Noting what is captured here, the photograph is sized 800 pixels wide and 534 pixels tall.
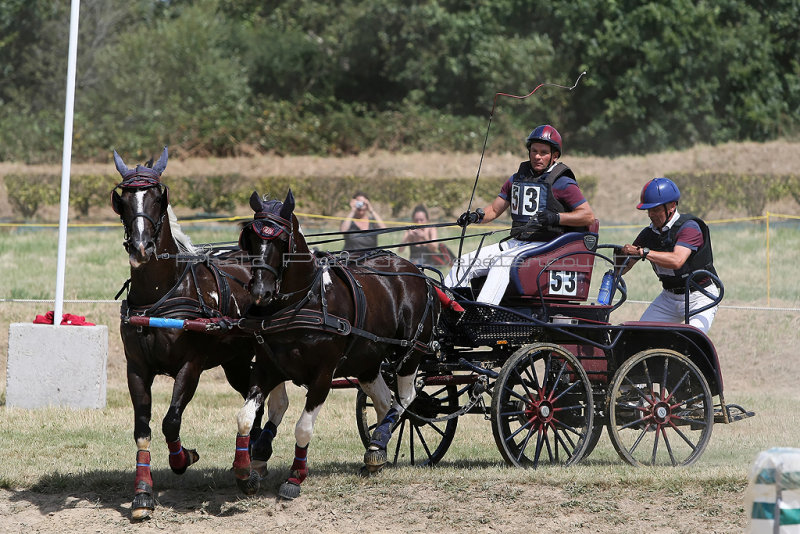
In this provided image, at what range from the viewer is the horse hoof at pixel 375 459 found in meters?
7.76

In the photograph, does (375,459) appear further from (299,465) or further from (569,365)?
(569,365)

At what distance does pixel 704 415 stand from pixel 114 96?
29719mm

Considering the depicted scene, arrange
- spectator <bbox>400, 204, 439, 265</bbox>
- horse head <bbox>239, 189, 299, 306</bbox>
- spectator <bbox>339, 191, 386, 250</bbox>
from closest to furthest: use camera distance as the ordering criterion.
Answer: horse head <bbox>239, 189, 299, 306</bbox>, spectator <bbox>339, 191, 386, 250</bbox>, spectator <bbox>400, 204, 439, 265</bbox>

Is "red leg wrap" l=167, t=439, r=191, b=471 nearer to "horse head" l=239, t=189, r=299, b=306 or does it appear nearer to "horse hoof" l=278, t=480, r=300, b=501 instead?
"horse hoof" l=278, t=480, r=300, b=501

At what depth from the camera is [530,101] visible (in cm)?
3397

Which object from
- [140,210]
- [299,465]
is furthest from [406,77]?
[140,210]

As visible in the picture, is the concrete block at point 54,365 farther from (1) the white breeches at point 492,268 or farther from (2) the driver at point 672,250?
(2) the driver at point 672,250

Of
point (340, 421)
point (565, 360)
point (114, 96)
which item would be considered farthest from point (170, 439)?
point (114, 96)

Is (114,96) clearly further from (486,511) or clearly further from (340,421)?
(486,511)

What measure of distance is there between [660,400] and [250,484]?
128 inches

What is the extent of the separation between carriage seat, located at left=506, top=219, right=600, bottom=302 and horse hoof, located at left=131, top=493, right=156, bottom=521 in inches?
121

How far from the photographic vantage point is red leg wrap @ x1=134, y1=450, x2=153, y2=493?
7.01 meters

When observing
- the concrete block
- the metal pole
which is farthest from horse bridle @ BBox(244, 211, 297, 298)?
the concrete block

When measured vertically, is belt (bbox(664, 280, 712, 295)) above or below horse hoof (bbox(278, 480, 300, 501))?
above
